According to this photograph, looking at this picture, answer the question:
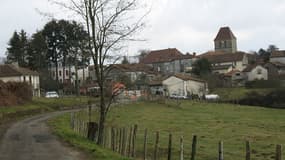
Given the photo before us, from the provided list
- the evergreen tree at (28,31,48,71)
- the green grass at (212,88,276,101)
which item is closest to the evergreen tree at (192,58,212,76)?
the green grass at (212,88,276,101)

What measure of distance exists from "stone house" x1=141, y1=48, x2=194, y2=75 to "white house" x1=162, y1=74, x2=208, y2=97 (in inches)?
1527

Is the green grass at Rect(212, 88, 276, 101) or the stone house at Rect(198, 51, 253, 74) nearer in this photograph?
the green grass at Rect(212, 88, 276, 101)

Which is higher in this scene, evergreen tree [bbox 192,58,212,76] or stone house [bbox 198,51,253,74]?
stone house [bbox 198,51,253,74]

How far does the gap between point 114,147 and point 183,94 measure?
307 ft

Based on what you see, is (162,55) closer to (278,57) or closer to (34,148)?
(278,57)

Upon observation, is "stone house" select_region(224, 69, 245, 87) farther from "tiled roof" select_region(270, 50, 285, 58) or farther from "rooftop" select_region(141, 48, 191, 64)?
"rooftop" select_region(141, 48, 191, 64)

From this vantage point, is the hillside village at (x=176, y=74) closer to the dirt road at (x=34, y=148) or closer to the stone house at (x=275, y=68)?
the stone house at (x=275, y=68)

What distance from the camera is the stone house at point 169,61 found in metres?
166

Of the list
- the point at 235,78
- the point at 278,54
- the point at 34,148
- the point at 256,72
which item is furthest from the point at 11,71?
the point at 34,148

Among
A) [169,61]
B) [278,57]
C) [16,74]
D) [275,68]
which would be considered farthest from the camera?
[169,61]

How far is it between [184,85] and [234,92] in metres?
11.8

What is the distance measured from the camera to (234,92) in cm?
11144

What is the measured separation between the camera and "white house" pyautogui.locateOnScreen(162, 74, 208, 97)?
4668 inches

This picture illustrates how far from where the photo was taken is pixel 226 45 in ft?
654
